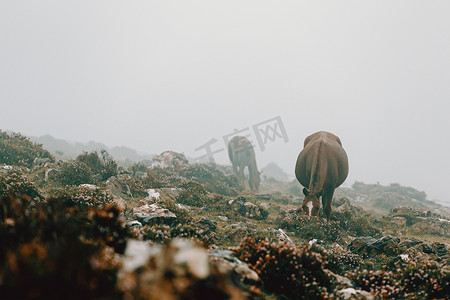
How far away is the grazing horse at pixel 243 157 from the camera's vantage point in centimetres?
3303

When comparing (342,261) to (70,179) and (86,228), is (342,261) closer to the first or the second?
(86,228)

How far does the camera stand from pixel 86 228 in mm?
4219

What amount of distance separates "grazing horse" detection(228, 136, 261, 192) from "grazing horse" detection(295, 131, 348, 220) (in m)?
18.7

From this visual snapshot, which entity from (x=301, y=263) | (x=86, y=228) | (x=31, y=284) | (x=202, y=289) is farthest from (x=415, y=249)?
(x=31, y=284)

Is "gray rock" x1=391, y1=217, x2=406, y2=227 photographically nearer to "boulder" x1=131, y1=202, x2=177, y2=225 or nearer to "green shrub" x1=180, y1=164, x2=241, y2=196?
"green shrub" x1=180, y1=164, x2=241, y2=196

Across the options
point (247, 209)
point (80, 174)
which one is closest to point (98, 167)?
point (80, 174)

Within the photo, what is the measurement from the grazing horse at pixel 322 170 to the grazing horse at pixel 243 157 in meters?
18.7

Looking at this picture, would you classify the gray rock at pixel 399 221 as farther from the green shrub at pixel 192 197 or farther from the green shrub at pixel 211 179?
the green shrub at pixel 192 197

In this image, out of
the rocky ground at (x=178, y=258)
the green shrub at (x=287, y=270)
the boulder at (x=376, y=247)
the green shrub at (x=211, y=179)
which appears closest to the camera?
the rocky ground at (x=178, y=258)

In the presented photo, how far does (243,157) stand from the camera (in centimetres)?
3359

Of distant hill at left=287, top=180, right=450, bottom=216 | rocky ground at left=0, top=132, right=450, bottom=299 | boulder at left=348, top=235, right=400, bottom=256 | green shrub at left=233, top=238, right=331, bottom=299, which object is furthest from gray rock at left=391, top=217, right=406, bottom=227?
green shrub at left=233, top=238, right=331, bottom=299

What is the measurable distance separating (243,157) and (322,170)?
841 inches

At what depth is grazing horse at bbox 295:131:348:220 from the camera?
40.9 ft

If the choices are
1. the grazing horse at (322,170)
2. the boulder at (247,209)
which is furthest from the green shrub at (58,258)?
the boulder at (247,209)
